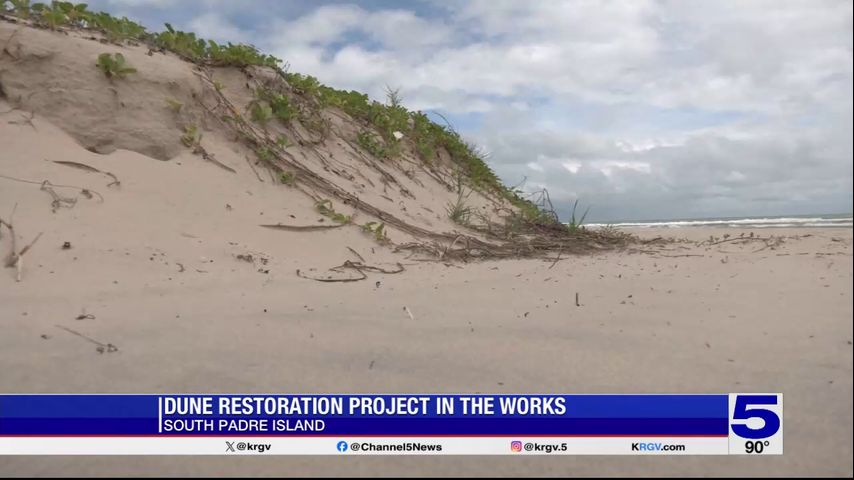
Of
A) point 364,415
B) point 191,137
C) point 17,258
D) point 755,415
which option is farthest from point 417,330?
point 191,137

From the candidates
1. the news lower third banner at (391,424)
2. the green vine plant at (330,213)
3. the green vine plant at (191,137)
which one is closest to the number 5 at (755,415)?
the news lower third banner at (391,424)

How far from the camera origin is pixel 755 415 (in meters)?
1.26

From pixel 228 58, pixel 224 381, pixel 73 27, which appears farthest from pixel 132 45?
pixel 224 381

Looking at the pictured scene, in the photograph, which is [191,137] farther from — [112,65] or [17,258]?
[17,258]

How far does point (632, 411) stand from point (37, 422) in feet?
4.55

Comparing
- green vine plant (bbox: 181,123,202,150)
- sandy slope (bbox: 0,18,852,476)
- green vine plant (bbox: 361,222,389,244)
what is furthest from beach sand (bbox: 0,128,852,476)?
green vine plant (bbox: 181,123,202,150)

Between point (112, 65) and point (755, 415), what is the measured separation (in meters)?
4.61

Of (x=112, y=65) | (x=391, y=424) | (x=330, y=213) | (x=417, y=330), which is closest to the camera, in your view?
(x=391, y=424)

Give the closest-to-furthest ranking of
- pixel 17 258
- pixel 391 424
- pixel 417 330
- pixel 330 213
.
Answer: pixel 391 424 < pixel 417 330 < pixel 17 258 < pixel 330 213

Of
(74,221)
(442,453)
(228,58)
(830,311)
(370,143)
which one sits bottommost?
(442,453)

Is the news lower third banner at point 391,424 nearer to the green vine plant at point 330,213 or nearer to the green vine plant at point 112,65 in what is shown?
the green vine plant at point 330,213

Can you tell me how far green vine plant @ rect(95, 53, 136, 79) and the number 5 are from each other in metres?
4.52

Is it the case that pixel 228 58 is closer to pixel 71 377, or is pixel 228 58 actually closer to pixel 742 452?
pixel 71 377

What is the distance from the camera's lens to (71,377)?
1648 mm
